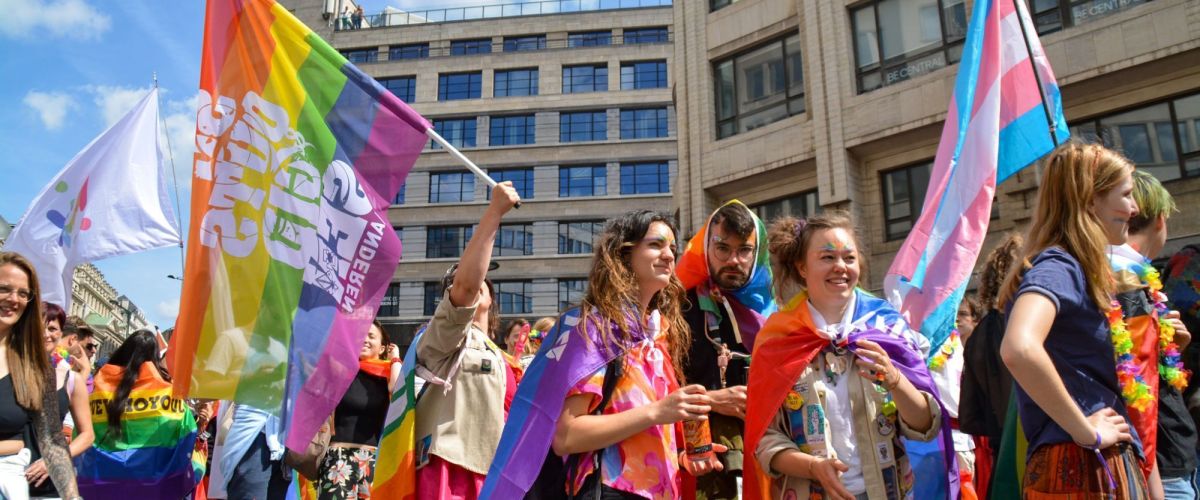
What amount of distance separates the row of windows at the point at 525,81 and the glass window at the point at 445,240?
6.98 meters

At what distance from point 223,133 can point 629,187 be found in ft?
123

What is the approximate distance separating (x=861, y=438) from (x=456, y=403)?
1.88 meters

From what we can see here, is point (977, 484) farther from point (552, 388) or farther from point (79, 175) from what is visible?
point (79, 175)

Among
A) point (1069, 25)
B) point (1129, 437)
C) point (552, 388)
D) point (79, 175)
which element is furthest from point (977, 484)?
point (1069, 25)

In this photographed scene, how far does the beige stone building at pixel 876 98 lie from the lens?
12984 mm

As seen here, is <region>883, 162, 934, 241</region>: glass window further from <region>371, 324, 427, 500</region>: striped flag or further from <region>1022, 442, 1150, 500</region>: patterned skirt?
<region>1022, 442, 1150, 500</region>: patterned skirt

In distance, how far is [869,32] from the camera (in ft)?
55.5

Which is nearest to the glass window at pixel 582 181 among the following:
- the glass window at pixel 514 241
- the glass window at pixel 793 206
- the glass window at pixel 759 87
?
the glass window at pixel 514 241

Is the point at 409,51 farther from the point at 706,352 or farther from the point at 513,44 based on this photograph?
the point at 706,352

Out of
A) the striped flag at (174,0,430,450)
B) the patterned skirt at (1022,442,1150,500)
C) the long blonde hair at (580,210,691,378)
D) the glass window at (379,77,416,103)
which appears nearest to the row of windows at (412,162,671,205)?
the glass window at (379,77,416,103)

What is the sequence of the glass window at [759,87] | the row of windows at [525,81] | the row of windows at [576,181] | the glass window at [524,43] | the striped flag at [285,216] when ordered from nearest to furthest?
the striped flag at [285,216], the glass window at [759,87], the row of windows at [576,181], the row of windows at [525,81], the glass window at [524,43]

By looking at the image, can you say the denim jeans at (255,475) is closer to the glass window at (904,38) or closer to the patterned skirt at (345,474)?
the patterned skirt at (345,474)

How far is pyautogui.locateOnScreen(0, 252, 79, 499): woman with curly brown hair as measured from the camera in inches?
154

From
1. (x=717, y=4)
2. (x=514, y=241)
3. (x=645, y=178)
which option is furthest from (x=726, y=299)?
(x=645, y=178)
